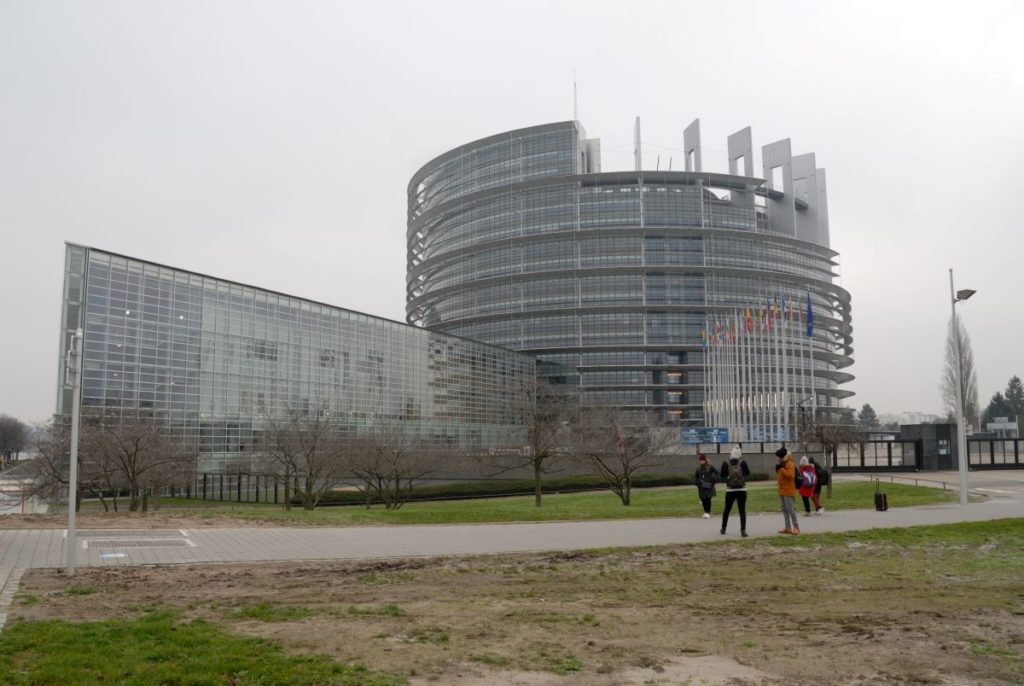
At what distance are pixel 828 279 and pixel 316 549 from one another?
118 m

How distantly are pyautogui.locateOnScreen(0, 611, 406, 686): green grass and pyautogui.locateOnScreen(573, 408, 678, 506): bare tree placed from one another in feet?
108

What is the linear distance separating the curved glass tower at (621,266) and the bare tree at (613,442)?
43048mm

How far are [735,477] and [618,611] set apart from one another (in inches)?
364

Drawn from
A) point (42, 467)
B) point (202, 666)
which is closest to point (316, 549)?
point (202, 666)

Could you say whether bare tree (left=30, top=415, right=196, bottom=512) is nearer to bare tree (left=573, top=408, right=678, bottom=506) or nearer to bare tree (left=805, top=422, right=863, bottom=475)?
bare tree (left=573, top=408, right=678, bottom=506)

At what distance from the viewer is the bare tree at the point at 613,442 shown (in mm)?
43594

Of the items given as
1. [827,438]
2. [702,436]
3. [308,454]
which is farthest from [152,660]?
[702,436]

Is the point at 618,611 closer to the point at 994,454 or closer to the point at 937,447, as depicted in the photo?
the point at 937,447

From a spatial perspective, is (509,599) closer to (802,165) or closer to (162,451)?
(162,451)

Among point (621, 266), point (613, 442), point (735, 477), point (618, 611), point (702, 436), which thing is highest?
point (621, 266)

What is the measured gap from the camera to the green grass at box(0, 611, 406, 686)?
6.58 meters

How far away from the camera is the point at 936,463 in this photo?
62.4m

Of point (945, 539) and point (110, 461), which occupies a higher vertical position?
point (110, 461)

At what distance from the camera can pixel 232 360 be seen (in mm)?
53000
